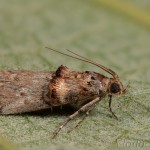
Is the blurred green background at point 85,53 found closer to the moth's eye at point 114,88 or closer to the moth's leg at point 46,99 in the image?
the moth's leg at point 46,99

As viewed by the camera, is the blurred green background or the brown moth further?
the brown moth

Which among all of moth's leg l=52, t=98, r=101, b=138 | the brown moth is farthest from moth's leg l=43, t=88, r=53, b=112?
moth's leg l=52, t=98, r=101, b=138

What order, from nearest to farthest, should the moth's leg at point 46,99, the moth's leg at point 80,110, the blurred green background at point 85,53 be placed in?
the blurred green background at point 85,53, the moth's leg at point 80,110, the moth's leg at point 46,99

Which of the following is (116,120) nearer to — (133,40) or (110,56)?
(110,56)

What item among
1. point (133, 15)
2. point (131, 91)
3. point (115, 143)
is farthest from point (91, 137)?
point (133, 15)

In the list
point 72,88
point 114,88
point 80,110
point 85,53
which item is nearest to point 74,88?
point 72,88

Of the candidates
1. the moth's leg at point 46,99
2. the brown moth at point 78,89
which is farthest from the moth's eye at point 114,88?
the moth's leg at point 46,99

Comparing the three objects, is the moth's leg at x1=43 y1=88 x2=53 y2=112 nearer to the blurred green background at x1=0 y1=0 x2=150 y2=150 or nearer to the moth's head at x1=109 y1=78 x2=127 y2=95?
the blurred green background at x1=0 y1=0 x2=150 y2=150

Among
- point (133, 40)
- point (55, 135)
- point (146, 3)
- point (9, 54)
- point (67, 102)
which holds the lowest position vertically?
point (55, 135)
